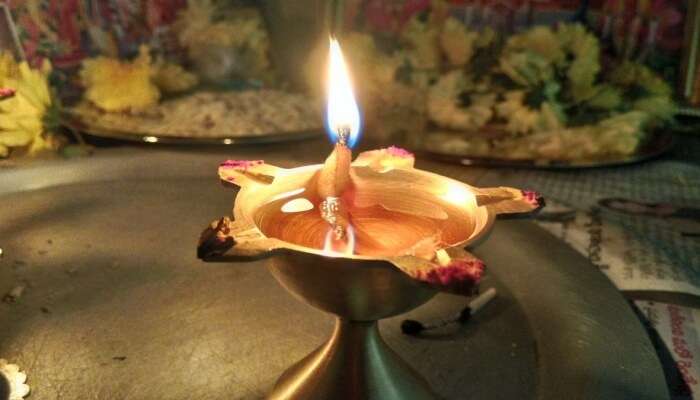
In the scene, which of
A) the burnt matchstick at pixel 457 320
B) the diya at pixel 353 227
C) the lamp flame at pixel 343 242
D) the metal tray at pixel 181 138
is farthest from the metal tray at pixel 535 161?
the lamp flame at pixel 343 242

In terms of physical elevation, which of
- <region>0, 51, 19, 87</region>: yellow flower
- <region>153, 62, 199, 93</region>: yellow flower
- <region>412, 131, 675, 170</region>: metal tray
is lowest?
<region>412, 131, 675, 170</region>: metal tray

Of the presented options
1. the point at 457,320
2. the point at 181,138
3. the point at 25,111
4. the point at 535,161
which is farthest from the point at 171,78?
the point at 457,320

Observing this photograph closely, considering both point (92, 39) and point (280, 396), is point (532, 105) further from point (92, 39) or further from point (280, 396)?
point (92, 39)

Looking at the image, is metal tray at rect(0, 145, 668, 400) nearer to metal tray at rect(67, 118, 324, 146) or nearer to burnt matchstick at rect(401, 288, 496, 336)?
burnt matchstick at rect(401, 288, 496, 336)

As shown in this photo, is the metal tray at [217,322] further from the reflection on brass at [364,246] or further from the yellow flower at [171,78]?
the yellow flower at [171,78]

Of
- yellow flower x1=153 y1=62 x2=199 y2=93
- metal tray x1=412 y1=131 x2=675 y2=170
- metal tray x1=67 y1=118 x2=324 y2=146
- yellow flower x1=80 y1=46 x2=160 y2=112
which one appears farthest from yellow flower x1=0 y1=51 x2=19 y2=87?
metal tray x1=412 y1=131 x2=675 y2=170

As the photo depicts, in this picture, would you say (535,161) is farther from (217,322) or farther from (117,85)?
(117,85)
